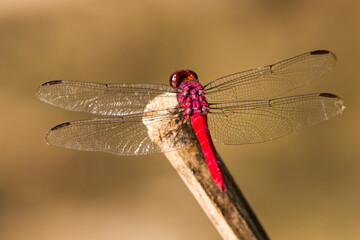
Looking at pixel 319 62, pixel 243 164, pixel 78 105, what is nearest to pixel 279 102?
pixel 319 62

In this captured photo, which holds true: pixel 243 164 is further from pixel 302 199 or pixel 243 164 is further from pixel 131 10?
pixel 131 10

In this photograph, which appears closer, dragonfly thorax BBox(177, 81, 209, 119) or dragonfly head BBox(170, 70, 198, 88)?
dragonfly thorax BBox(177, 81, 209, 119)

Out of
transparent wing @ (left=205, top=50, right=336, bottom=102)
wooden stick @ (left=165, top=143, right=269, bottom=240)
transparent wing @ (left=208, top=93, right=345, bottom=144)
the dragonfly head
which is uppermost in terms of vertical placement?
the dragonfly head

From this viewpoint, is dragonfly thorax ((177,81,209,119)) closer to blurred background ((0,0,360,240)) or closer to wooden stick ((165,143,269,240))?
wooden stick ((165,143,269,240))

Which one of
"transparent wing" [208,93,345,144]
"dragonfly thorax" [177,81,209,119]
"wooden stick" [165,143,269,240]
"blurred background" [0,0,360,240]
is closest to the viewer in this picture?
"wooden stick" [165,143,269,240]

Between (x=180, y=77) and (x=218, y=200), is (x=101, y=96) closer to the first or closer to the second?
(x=180, y=77)

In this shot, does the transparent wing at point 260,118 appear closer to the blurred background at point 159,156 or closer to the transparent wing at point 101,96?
the transparent wing at point 101,96

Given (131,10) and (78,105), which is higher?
(131,10)

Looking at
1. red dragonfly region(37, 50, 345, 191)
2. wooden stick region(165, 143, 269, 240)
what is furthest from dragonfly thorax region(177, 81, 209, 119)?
wooden stick region(165, 143, 269, 240)
